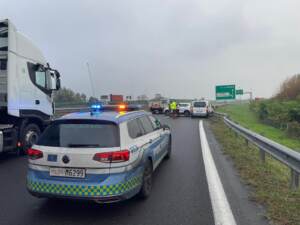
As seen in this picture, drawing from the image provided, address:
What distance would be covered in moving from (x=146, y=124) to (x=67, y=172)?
226cm

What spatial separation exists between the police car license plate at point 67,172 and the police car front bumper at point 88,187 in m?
0.06

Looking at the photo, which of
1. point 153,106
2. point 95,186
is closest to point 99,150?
point 95,186

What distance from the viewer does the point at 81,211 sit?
5.18 meters

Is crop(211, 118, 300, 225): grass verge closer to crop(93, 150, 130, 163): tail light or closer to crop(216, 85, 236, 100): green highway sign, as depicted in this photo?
crop(93, 150, 130, 163): tail light

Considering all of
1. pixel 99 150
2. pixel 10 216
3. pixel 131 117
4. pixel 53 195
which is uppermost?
pixel 131 117

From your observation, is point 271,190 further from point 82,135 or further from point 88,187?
point 82,135

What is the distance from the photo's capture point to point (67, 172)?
4.96m

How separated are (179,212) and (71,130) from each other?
6.84 ft

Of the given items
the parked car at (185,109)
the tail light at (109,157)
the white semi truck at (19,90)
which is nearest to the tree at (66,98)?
the parked car at (185,109)

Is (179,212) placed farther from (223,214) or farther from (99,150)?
(99,150)

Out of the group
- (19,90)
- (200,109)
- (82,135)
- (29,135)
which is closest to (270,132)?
(200,109)

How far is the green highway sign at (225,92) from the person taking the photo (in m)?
45.9

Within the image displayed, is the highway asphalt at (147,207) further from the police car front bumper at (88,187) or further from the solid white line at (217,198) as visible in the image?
the police car front bumper at (88,187)

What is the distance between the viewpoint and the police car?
488 centimetres
